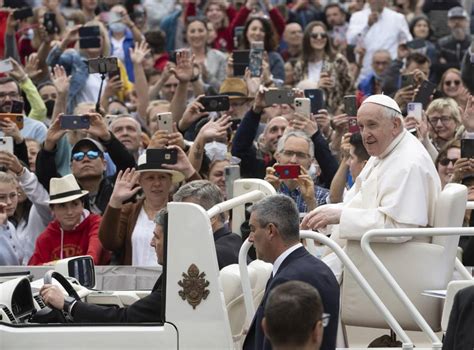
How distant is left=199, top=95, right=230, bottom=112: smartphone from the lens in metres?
13.4

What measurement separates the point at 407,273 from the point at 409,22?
1334 centimetres

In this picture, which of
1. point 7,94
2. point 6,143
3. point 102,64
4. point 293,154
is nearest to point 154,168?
point 293,154

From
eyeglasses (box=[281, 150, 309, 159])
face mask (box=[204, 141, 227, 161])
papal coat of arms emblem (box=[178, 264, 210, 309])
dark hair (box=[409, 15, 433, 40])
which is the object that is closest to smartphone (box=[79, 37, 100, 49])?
face mask (box=[204, 141, 227, 161])

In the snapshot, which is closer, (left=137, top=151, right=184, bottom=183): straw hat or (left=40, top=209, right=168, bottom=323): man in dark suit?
(left=40, top=209, right=168, bottom=323): man in dark suit

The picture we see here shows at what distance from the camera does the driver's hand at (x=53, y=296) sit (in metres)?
8.48

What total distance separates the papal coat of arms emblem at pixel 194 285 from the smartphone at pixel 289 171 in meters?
3.05

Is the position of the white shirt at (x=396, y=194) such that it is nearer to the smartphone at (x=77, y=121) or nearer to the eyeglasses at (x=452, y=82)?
the smartphone at (x=77, y=121)

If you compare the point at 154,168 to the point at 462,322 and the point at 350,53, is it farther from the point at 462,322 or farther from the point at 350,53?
the point at 350,53

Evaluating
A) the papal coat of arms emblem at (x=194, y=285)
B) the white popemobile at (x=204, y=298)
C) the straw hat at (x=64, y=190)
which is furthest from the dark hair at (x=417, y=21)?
the papal coat of arms emblem at (x=194, y=285)

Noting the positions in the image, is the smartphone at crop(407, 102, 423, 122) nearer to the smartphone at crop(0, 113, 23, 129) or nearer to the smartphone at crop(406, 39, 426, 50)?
the smartphone at crop(0, 113, 23, 129)

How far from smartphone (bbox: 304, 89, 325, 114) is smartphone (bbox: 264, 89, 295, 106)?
1.03 meters

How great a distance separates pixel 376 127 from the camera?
8.84 metres

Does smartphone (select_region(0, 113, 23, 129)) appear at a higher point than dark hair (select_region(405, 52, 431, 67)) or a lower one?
lower

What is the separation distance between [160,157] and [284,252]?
430 cm
